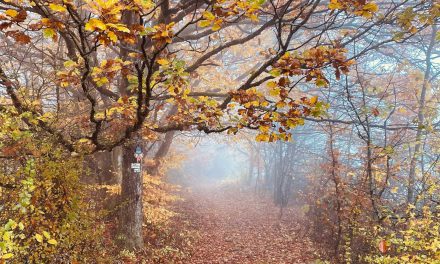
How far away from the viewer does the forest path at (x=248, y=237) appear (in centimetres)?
1007

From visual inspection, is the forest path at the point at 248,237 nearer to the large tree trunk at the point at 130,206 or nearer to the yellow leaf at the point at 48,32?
the large tree trunk at the point at 130,206

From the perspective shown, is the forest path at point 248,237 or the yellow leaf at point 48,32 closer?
the yellow leaf at point 48,32

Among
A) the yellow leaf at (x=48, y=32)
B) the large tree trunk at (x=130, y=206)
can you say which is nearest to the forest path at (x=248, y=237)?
the large tree trunk at (x=130, y=206)

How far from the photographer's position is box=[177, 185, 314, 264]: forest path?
10070 millimetres

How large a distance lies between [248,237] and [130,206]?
590 cm

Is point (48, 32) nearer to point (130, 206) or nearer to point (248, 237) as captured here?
point (130, 206)

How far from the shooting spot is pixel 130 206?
8555 millimetres

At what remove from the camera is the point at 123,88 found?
8133 millimetres

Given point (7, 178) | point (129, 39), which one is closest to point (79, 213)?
point (7, 178)

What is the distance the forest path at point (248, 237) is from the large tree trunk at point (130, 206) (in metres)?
1.76

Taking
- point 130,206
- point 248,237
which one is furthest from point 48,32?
point 248,237

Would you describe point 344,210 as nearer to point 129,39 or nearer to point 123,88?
point 123,88

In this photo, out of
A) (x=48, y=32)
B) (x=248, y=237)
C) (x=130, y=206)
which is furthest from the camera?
(x=248, y=237)

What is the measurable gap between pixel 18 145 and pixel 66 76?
125 cm
